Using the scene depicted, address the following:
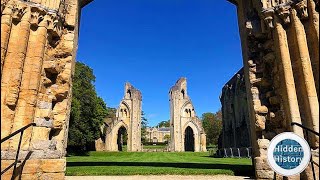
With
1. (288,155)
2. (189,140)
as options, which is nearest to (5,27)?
(288,155)

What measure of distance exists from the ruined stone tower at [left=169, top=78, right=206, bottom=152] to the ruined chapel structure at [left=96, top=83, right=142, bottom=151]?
19.6 ft

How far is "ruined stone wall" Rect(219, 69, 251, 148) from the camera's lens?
28.2 metres

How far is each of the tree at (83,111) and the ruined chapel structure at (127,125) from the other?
1126 centimetres

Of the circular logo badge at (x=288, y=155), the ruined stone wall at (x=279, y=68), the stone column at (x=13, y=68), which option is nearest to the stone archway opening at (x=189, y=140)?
the ruined stone wall at (x=279, y=68)

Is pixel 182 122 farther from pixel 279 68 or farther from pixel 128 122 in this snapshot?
pixel 279 68

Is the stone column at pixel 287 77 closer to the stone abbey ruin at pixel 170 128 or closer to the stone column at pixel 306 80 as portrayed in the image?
the stone column at pixel 306 80

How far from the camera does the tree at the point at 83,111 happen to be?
25297mm

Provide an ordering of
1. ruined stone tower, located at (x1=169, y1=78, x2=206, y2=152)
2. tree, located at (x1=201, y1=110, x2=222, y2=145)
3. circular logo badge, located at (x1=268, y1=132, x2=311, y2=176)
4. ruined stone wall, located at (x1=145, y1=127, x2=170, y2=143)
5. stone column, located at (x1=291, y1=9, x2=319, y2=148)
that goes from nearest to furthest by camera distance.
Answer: circular logo badge, located at (x1=268, y1=132, x2=311, y2=176)
stone column, located at (x1=291, y1=9, x2=319, y2=148)
ruined stone tower, located at (x1=169, y1=78, x2=206, y2=152)
tree, located at (x1=201, y1=110, x2=222, y2=145)
ruined stone wall, located at (x1=145, y1=127, x2=170, y2=143)

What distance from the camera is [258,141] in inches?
257

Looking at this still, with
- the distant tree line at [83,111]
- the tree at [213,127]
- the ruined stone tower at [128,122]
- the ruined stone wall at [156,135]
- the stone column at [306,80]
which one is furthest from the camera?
the ruined stone wall at [156,135]

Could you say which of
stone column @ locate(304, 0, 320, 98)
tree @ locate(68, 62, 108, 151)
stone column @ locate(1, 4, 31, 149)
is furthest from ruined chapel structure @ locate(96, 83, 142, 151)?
stone column @ locate(304, 0, 320, 98)

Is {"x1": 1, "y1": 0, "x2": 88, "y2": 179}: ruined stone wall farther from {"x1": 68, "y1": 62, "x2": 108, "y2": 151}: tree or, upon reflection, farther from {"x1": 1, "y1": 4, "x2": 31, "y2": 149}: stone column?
{"x1": 68, "y1": 62, "x2": 108, "y2": 151}: tree

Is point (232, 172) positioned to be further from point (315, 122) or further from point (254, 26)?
point (254, 26)

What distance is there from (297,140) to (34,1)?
636 cm
